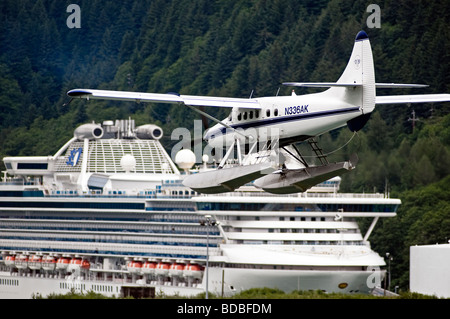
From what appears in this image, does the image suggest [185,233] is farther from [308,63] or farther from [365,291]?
[308,63]

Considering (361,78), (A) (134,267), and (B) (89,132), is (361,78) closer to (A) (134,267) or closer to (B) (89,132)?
(A) (134,267)

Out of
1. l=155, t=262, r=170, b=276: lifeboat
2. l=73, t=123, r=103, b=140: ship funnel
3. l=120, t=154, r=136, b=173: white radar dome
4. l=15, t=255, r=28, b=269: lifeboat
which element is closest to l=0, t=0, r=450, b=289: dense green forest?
l=155, t=262, r=170, b=276: lifeboat

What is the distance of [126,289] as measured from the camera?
94.4 m

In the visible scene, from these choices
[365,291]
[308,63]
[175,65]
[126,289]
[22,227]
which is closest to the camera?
[365,291]

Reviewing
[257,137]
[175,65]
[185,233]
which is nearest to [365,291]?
[185,233]

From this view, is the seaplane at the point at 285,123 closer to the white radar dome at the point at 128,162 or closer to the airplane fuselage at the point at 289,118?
the airplane fuselage at the point at 289,118

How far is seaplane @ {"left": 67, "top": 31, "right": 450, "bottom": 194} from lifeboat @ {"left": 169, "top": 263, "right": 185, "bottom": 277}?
41.7 metres

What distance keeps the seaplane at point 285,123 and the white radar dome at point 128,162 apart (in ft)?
179

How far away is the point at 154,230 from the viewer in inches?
3885

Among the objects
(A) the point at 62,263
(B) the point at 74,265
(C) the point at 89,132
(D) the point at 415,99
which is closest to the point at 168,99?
(D) the point at 415,99

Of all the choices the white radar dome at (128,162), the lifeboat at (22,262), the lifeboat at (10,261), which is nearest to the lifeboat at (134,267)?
the white radar dome at (128,162)

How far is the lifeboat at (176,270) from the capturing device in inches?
3708

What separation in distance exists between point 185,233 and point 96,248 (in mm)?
8203

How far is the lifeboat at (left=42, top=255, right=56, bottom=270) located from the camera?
342 ft
